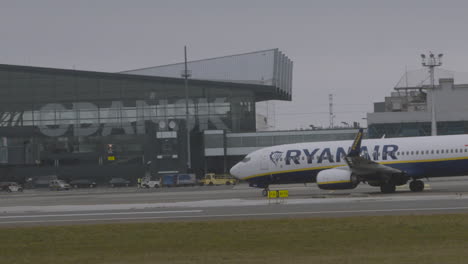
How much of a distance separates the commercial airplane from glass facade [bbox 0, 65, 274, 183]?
45.2 meters

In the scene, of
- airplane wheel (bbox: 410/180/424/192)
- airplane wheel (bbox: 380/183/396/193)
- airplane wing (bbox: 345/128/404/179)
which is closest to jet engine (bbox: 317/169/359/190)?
airplane wing (bbox: 345/128/404/179)

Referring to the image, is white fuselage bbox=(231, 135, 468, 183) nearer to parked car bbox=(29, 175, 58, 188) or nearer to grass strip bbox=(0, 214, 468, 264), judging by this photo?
grass strip bbox=(0, 214, 468, 264)

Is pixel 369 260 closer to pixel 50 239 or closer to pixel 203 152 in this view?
pixel 50 239

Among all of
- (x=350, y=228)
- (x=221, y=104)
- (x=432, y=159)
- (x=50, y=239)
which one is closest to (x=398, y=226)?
(x=350, y=228)

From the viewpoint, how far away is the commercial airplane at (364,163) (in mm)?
39625

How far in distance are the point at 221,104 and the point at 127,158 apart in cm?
1339

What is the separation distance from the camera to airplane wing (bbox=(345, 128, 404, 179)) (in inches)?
1563

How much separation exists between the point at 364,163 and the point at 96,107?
5550cm

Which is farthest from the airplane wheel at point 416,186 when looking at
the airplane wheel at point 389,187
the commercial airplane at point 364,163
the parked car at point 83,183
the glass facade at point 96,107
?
the parked car at point 83,183

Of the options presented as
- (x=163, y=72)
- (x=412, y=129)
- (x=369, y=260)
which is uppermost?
(x=163, y=72)

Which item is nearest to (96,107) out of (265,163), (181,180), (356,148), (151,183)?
(151,183)

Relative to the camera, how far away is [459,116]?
81125 millimetres

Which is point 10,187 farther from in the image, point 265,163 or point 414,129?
point 414,129

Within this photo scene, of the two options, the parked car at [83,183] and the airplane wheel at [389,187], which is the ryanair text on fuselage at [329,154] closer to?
the airplane wheel at [389,187]
